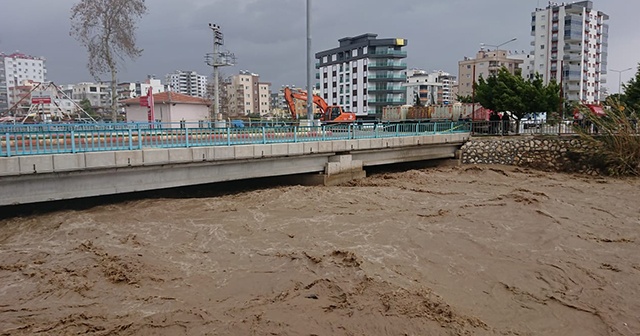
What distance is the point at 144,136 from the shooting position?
1312cm

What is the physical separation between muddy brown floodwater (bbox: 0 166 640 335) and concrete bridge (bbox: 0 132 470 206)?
0.76m

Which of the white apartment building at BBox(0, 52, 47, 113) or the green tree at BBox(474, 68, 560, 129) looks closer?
the green tree at BBox(474, 68, 560, 129)

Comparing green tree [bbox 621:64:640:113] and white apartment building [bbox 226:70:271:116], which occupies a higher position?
white apartment building [bbox 226:70:271:116]

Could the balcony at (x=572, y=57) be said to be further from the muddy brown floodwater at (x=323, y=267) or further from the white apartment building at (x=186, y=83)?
the white apartment building at (x=186, y=83)

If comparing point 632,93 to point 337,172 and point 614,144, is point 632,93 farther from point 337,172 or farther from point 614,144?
point 337,172

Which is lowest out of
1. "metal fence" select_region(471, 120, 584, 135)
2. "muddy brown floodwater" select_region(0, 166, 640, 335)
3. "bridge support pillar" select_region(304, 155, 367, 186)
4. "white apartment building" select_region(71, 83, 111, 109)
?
"muddy brown floodwater" select_region(0, 166, 640, 335)

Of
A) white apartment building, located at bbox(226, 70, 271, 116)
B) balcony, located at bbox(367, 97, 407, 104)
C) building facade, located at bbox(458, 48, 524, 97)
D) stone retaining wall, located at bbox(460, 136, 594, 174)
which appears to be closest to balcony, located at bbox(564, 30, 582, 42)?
building facade, located at bbox(458, 48, 524, 97)

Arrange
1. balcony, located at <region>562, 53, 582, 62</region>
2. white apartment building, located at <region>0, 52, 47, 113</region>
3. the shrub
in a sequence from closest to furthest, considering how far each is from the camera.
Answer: the shrub → balcony, located at <region>562, 53, 582, 62</region> → white apartment building, located at <region>0, 52, 47, 113</region>

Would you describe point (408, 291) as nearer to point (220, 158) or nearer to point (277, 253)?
point (277, 253)

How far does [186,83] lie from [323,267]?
15518cm

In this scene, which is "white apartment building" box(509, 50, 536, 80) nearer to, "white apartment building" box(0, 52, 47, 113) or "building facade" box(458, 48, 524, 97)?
"building facade" box(458, 48, 524, 97)

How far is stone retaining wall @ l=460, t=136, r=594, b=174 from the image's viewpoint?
22000 mm

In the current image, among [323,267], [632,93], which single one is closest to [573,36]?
[632,93]

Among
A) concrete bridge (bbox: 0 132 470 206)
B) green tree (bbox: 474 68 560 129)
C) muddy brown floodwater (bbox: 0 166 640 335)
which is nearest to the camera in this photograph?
muddy brown floodwater (bbox: 0 166 640 335)
